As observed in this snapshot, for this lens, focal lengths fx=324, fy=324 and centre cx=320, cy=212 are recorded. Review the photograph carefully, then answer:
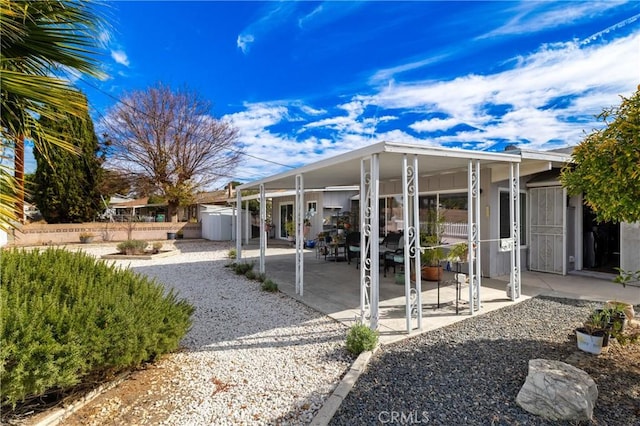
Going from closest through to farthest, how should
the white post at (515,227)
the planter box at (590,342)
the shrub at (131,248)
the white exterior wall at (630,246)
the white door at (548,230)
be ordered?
the planter box at (590,342), the white post at (515,227), the white exterior wall at (630,246), the white door at (548,230), the shrub at (131,248)

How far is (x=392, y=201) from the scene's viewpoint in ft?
35.3

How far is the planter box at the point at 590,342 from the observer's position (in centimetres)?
367

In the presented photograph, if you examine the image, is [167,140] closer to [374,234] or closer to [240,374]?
[374,234]

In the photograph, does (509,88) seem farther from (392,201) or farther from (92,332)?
(92,332)

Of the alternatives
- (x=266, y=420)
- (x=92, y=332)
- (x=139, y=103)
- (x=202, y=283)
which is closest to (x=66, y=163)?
(x=139, y=103)

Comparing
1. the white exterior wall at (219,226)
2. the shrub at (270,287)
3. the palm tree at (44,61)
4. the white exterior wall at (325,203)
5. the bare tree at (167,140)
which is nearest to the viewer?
the palm tree at (44,61)

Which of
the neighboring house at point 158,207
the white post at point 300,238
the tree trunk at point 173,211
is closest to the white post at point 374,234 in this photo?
the white post at point 300,238

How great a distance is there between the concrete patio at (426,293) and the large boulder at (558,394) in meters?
1.70

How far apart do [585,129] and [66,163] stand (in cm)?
2242

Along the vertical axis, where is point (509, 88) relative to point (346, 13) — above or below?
below

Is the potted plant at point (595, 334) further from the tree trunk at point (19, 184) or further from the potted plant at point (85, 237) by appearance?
the potted plant at point (85, 237)

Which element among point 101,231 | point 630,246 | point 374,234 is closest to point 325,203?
point 630,246

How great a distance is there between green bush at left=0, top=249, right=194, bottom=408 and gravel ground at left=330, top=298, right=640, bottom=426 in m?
2.01

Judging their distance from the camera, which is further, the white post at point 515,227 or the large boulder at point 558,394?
the white post at point 515,227
